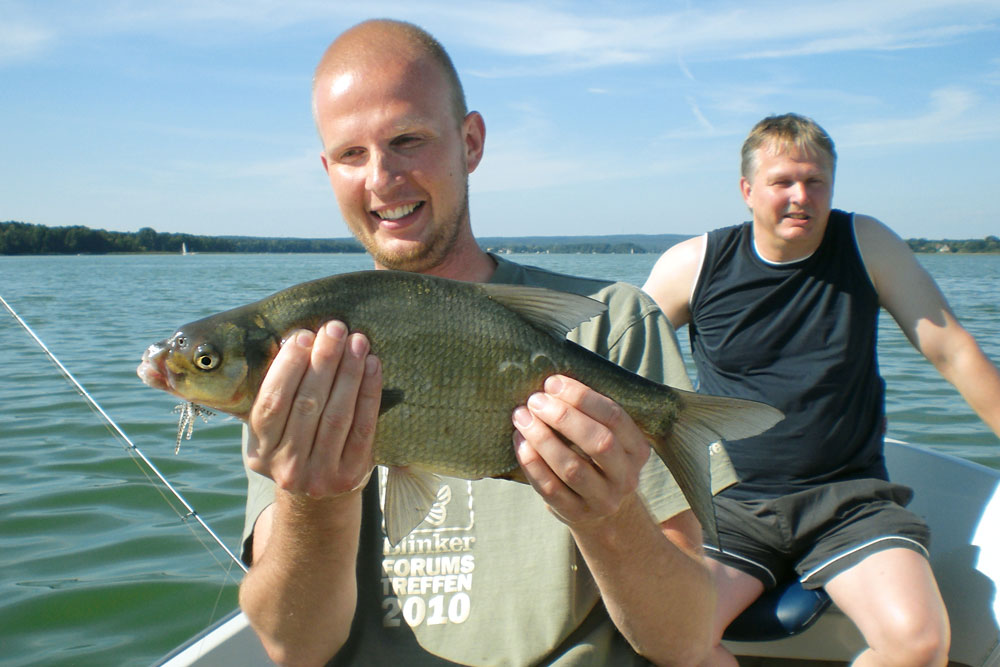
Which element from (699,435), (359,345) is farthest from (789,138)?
(359,345)

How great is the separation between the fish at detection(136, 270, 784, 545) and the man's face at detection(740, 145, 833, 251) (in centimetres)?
225

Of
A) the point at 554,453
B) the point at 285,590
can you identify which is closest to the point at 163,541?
the point at 285,590

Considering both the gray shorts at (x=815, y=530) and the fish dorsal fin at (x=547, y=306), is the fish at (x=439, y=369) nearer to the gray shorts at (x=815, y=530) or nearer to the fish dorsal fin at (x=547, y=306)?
the fish dorsal fin at (x=547, y=306)

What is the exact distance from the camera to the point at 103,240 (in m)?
18.4

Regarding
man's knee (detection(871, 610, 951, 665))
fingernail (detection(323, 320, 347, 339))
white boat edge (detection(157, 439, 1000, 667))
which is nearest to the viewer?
fingernail (detection(323, 320, 347, 339))

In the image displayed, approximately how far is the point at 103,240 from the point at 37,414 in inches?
418

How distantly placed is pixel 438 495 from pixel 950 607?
2.96 metres

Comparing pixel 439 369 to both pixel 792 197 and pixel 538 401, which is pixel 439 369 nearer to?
pixel 538 401

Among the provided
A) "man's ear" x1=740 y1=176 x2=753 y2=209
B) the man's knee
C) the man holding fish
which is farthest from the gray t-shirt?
"man's ear" x1=740 y1=176 x2=753 y2=209

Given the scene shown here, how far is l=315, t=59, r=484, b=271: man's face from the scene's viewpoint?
2.69 m

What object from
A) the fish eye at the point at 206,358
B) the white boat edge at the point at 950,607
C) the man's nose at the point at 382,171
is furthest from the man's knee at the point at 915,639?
the fish eye at the point at 206,358

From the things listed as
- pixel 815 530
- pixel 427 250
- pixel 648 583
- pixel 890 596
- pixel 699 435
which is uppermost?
pixel 427 250

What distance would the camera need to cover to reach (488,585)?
7.62ft

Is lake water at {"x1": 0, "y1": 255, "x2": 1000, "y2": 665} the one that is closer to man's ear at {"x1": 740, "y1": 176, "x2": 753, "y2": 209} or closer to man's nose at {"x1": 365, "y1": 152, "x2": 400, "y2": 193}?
man's nose at {"x1": 365, "y1": 152, "x2": 400, "y2": 193}
